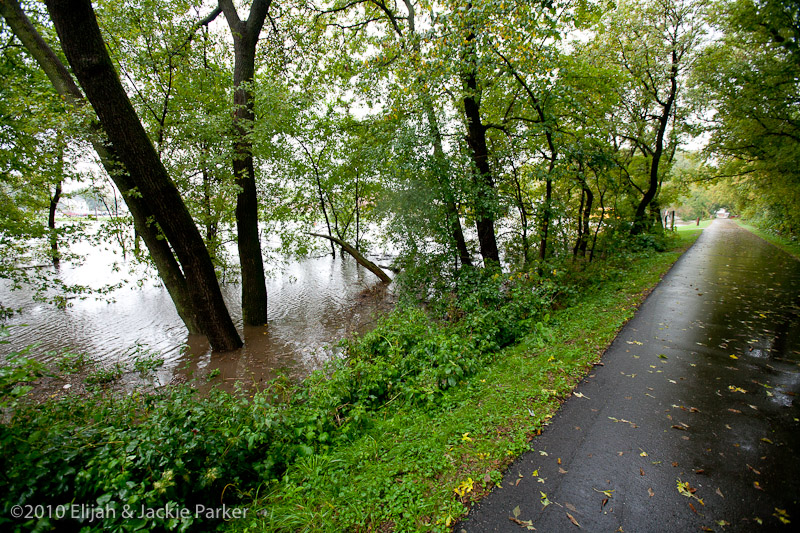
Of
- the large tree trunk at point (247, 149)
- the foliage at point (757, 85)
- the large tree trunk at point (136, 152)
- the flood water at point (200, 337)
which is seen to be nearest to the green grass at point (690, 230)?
the foliage at point (757, 85)

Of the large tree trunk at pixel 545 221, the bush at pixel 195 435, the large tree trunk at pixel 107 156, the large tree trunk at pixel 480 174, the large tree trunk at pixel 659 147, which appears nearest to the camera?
the bush at pixel 195 435

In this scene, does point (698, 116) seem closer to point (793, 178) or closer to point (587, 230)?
point (793, 178)

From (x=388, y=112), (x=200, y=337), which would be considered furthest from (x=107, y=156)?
(x=388, y=112)

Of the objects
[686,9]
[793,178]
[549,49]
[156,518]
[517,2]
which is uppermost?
[686,9]

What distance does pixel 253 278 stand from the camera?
8422 millimetres

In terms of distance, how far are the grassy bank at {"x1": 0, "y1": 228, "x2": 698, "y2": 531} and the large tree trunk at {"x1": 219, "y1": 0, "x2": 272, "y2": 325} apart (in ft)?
15.7

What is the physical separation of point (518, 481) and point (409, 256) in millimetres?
6597

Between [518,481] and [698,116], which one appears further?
[698,116]

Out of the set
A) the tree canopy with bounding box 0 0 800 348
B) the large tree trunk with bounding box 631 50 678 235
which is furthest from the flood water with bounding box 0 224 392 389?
the large tree trunk with bounding box 631 50 678 235

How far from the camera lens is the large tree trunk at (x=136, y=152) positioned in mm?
4438

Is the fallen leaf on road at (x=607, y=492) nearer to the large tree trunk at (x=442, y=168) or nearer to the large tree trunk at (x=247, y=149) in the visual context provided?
the large tree trunk at (x=442, y=168)

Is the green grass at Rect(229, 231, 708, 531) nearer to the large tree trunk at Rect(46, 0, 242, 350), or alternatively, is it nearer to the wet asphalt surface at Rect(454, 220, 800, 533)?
the wet asphalt surface at Rect(454, 220, 800, 533)

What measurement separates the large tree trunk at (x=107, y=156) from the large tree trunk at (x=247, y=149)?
1474 mm

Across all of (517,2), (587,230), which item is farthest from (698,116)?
(517,2)
